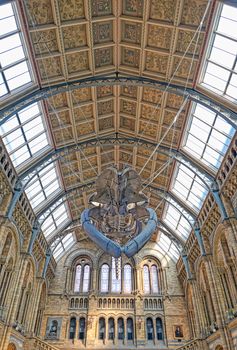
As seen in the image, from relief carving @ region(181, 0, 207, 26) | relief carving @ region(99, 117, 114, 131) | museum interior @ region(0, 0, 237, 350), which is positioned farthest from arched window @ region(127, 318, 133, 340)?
relief carving @ region(181, 0, 207, 26)

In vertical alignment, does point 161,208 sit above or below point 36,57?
above

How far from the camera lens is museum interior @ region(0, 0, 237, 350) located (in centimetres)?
1272

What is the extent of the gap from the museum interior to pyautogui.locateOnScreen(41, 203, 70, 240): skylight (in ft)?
0.73

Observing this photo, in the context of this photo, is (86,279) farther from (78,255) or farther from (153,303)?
(153,303)

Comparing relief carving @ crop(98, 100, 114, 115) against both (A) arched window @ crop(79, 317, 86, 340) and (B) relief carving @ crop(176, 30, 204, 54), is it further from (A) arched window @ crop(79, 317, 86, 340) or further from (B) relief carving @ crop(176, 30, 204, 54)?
(A) arched window @ crop(79, 317, 86, 340)

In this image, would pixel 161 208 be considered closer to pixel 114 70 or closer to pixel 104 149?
pixel 104 149

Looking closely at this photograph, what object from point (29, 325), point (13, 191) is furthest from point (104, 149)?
point (29, 325)

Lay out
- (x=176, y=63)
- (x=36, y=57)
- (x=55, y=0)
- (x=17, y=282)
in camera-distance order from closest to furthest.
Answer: (x=55, y=0), (x=36, y=57), (x=176, y=63), (x=17, y=282)

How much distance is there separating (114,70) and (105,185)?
27.1ft

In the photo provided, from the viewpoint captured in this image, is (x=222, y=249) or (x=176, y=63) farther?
(x=222, y=249)

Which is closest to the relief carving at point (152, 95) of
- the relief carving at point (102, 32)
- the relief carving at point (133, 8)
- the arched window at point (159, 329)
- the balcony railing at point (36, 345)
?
the relief carving at point (102, 32)

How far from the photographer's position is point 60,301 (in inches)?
1047

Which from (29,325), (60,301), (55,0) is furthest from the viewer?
(60,301)

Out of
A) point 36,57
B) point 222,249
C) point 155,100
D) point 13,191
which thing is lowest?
point 222,249
